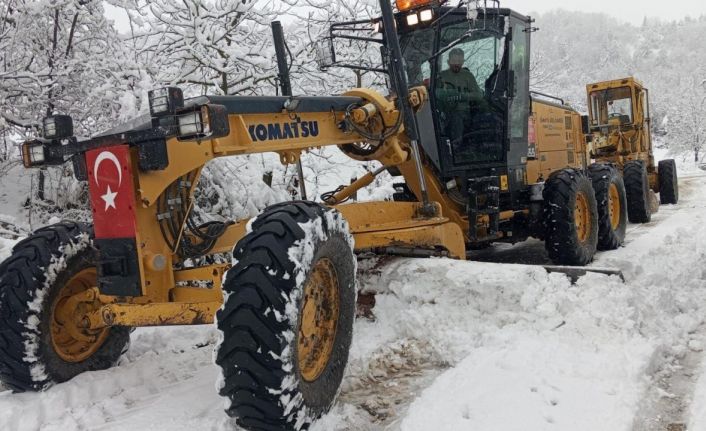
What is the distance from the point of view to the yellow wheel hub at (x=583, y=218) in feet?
22.2

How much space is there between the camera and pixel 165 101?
296 centimetres

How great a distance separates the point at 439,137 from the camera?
6055 millimetres

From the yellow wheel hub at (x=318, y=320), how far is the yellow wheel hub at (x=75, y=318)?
4.54ft

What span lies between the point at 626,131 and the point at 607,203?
7.16m

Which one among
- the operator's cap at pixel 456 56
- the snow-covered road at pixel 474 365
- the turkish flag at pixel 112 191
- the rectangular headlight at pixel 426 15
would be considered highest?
the rectangular headlight at pixel 426 15

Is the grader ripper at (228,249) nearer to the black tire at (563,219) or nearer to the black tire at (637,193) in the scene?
the black tire at (563,219)

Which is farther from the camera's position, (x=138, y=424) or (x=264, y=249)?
(x=138, y=424)

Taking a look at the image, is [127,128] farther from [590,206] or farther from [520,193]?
→ [590,206]

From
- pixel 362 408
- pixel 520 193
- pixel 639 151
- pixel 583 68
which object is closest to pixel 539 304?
pixel 362 408

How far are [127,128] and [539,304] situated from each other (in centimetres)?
280

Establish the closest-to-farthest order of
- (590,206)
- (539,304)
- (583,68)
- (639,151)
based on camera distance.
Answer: (539,304), (590,206), (639,151), (583,68)

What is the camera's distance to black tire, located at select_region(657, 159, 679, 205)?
13.1m

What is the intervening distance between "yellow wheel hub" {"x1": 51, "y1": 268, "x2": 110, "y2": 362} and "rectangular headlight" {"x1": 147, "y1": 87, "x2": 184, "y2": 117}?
1.28 metres

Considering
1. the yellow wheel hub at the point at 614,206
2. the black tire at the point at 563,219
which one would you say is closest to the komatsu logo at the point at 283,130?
the black tire at the point at 563,219
